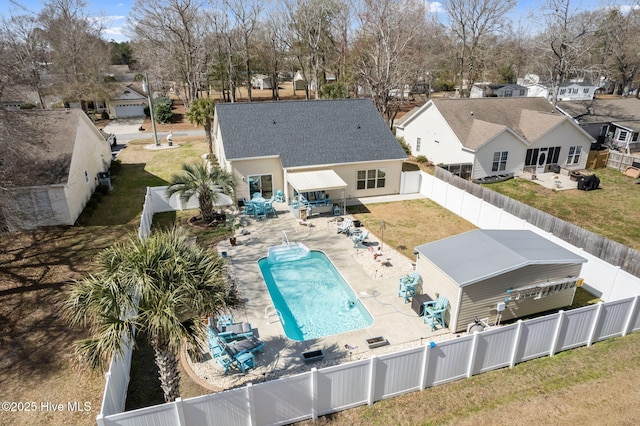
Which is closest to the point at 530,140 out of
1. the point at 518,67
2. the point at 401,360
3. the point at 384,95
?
the point at 384,95

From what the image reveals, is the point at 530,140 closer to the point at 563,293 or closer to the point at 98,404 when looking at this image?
the point at 563,293

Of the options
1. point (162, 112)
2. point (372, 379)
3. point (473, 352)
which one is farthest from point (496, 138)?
point (162, 112)

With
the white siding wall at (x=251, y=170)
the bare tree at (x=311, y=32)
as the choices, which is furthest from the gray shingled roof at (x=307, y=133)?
the bare tree at (x=311, y=32)

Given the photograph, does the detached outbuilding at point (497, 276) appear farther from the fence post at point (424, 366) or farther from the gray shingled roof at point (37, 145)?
the gray shingled roof at point (37, 145)

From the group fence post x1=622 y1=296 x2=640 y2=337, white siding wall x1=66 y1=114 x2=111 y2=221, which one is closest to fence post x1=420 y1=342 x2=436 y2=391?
fence post x1=622 y1=296 x2=640 y2=337

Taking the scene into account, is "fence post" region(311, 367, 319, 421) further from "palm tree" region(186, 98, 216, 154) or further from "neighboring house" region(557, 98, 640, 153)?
"neighboring house" region(557, 98, 640, 153)
